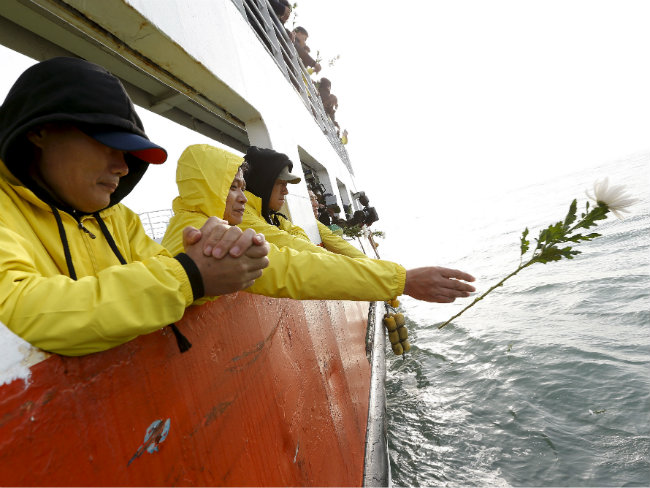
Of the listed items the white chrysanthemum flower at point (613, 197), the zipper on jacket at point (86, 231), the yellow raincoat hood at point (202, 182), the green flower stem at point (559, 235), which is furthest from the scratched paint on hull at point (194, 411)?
the white chrysanthemum flower at point (613, 197)

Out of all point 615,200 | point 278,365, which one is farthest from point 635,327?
point 278,365

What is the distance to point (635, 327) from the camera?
198 inches

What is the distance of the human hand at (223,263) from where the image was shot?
42.6 inches

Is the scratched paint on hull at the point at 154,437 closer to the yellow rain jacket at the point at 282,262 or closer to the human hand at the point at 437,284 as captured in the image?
the yellow rain jacket at the point at 282,262

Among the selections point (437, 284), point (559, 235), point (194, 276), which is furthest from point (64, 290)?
point (559, 235)

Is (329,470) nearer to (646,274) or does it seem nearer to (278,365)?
(278,365)

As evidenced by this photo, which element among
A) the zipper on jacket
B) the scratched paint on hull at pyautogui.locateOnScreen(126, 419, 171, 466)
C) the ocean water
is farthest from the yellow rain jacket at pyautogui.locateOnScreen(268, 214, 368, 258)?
the ocean water

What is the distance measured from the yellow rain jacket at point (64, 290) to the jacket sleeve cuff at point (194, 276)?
0.02m

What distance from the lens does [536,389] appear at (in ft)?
14.0

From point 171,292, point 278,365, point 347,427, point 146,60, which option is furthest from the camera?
point 347,427

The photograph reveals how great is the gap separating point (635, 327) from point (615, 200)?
446cm

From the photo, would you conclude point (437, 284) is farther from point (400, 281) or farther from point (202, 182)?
point (202, 182)

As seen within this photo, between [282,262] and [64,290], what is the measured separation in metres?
1.02

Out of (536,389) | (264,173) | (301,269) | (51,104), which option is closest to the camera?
(51,104)
